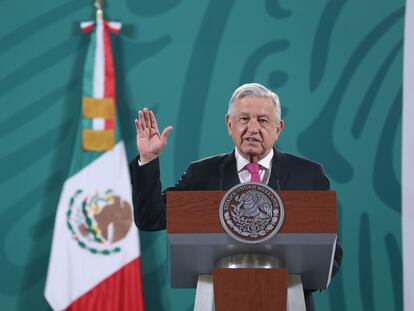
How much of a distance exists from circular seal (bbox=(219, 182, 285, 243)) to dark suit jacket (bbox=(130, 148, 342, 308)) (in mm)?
488

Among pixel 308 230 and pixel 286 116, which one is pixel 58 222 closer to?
pixel 286 116

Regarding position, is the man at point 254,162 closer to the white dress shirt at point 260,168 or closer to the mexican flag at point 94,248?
the white dress shirt at point 260,168

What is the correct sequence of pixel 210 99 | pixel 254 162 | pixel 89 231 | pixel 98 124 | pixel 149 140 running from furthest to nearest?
pixel 210 99
pixel 98 124
pixel 89 231
pixel 254 162
pixel 149 140

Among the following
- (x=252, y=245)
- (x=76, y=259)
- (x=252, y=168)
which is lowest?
(x=76, y=259)

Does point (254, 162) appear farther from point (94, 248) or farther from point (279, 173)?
point (94, 248)

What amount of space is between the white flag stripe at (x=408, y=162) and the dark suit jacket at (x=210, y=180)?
2455mm

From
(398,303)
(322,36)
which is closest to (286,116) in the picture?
(322,36)

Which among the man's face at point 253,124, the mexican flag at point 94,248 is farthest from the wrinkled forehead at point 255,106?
the mexican flag at point 94,248

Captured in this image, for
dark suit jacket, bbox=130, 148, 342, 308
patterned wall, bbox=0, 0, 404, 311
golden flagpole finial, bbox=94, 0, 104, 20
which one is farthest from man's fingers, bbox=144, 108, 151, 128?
golden flagpole finial, bbox=94, 0, 104, 20

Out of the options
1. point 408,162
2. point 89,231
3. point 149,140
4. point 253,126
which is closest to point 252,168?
point 253,126

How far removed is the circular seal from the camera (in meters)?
2.37

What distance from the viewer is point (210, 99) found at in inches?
217

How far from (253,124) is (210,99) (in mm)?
2436

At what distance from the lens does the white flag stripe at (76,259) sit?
523 cm
